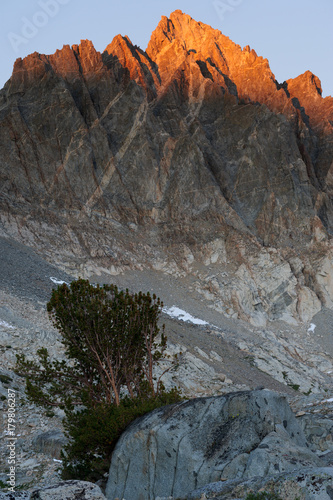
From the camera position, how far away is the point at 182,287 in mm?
68938

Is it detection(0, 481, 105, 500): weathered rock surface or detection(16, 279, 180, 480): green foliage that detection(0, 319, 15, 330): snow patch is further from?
detection(0, 481, 105, 500): weathered rock surface

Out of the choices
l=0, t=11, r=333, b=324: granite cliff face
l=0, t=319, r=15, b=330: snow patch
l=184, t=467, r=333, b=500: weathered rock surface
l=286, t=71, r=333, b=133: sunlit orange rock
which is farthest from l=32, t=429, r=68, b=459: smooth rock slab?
l=286, t=71, r=333, b=133: sunlit orange rock

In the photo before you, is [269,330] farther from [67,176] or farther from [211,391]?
[67,176]

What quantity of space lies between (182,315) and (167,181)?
36.2 m

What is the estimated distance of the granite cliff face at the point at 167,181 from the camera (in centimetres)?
7294

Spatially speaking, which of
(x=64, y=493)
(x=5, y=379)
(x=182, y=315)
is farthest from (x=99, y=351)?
(x=182, y=315)

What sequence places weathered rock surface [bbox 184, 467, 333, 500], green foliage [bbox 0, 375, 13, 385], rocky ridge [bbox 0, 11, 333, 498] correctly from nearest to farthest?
1. weathered rock surface [bbox 184, 467, 333, 500]
2. green foliage [bbox 0, 375, 13, 385]
3. rocky ridge [bbox 0, 11, 333, 498]

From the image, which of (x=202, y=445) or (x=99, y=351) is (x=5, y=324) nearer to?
(x=99, y=351)

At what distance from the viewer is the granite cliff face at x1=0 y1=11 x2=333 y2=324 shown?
239ft

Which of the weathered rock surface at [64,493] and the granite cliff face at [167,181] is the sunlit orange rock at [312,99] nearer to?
the granite cliff face at [167,181]

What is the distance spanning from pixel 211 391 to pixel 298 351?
90.7ft

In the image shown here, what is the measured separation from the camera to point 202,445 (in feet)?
A: 39.8

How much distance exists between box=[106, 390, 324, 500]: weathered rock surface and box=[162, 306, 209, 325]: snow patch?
1733 inches

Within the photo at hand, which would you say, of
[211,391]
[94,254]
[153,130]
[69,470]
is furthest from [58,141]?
[69,470]
